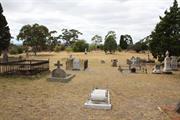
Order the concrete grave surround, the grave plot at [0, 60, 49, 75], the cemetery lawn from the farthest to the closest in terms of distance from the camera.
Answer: the grave plot at [0, 60, 49, 75], the concrete grave surround, the cemetery lawn

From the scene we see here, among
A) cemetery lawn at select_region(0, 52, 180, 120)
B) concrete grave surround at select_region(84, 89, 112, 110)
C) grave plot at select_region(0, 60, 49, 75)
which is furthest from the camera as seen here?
grave plot at select_region(0, 60, 49, 75)

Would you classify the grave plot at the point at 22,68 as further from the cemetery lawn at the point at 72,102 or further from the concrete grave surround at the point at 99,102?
the concrete grave surround at the point at 99,102

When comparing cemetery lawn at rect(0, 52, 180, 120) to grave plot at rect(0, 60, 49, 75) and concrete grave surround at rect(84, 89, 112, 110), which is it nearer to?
concrete grave surround at rect(84, 89, 112, 110)

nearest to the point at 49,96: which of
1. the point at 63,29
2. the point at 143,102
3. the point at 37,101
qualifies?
the point at 37,101

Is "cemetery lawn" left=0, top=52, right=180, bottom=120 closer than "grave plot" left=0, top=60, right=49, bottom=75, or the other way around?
"cemetery lawn" left=0, top=52, right=180, bottom=120

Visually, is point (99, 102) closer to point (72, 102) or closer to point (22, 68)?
point (72, 102)

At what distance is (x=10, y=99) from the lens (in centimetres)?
1390

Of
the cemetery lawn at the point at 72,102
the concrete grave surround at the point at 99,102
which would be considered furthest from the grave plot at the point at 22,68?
the concrete grave surround at the point at 99,102

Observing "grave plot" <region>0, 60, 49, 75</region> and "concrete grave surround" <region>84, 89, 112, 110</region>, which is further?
"grave plot" <region>0, 60, 49, 75</region>

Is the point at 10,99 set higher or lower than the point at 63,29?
lower

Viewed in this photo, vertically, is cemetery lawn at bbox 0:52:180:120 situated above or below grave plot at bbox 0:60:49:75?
below

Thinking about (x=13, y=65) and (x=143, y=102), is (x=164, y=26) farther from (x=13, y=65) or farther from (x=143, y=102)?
(x=143, y=102)

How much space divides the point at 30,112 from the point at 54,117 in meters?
1.15

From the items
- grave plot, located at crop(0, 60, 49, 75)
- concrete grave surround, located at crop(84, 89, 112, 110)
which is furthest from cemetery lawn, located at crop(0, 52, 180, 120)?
grave plot, located at crop(0, 60, 49, 75)
